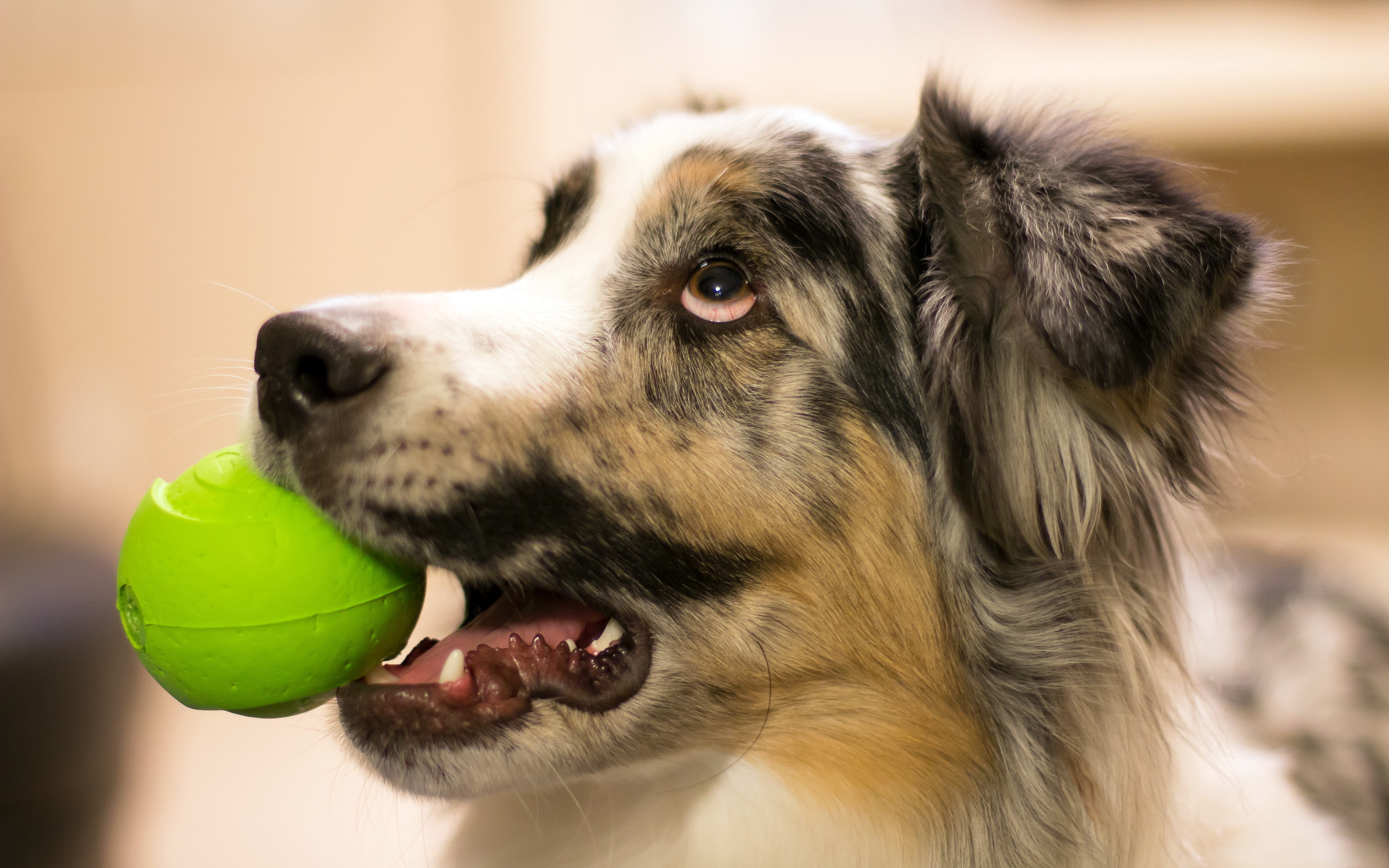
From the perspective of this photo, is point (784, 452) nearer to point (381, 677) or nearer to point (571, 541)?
point (571, 541)

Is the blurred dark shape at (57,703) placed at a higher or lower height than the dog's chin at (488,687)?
lower

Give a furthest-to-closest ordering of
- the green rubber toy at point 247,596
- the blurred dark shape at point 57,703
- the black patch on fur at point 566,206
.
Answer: the blurred dark shape at point 57,703
the black patch on fur at point 566,206
the green rubber toy at point 247,596

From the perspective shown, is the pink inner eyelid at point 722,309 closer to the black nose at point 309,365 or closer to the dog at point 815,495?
the dog at point 815,495

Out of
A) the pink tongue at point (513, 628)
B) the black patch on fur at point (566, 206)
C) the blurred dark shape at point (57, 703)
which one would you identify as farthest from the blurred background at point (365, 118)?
the pink tongue at point (513, 628)

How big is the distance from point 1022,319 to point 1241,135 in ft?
7.47

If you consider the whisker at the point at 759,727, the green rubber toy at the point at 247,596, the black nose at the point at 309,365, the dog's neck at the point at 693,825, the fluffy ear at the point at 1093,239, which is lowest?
the dog's neck at the point at 693,825

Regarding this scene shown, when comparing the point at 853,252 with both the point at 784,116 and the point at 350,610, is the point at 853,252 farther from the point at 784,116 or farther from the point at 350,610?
the point at 350,610

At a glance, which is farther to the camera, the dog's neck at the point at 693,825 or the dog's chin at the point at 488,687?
the dog's neck at the point at 693,825

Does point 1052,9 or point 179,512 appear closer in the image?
point 179,512

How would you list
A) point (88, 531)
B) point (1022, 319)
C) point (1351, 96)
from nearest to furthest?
point (1022, 319)
point (88, 531)
point (1351, 96)

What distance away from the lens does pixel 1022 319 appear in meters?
1.15

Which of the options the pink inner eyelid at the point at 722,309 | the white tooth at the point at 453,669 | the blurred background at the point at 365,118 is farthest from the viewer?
the blurred background at the point at 365,118

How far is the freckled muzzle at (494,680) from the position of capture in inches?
42.9

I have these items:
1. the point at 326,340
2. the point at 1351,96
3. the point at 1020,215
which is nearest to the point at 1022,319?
the point at 1020,215
